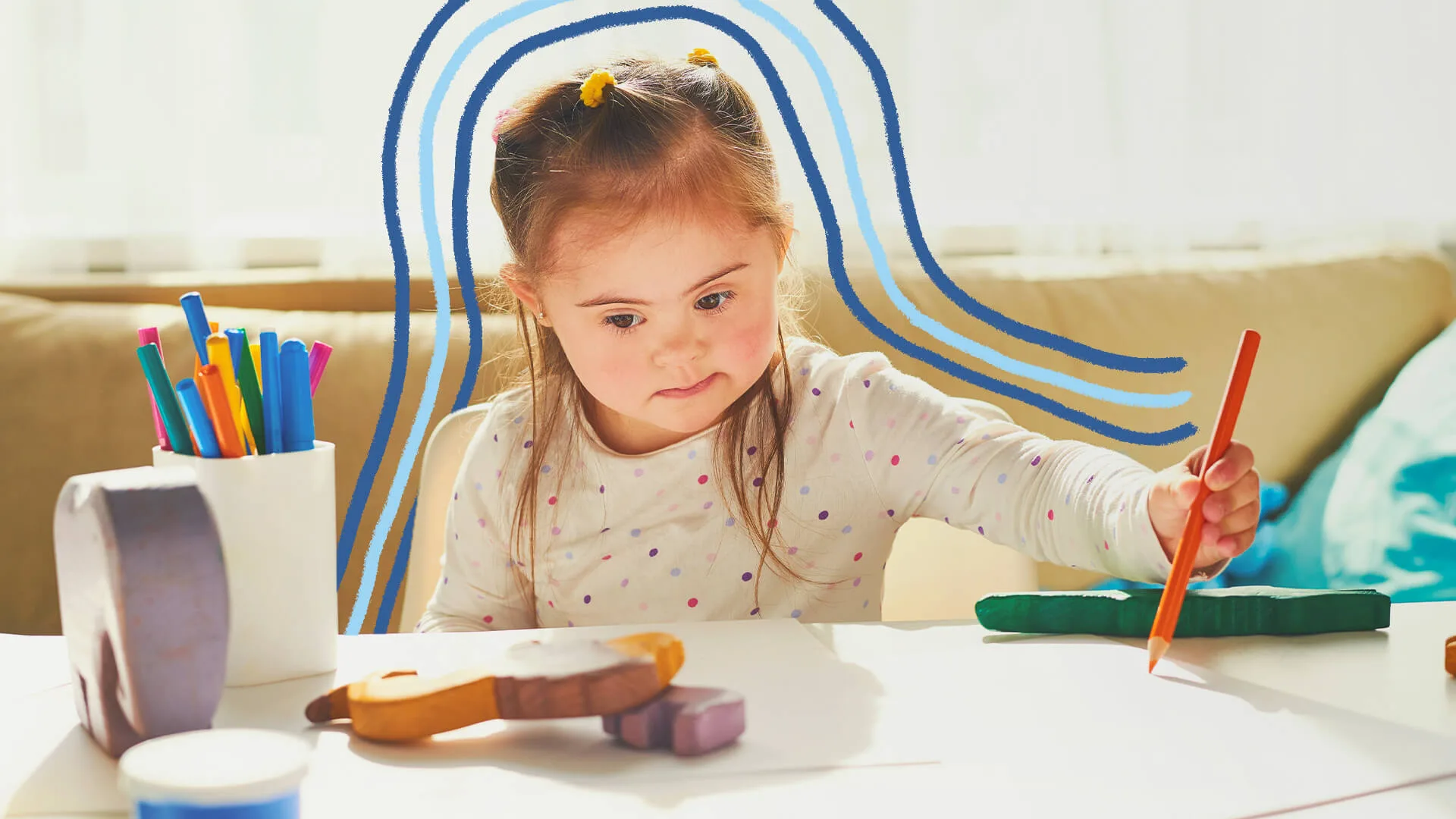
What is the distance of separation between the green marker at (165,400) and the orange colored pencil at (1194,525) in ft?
1.49

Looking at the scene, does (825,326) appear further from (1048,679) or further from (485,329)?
(1048,679)

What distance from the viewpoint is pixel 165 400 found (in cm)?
54

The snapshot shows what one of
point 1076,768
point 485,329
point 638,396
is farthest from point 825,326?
point 1076,768

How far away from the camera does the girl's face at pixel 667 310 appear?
74cm

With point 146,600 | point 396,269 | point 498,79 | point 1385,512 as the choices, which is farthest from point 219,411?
point 1385,512

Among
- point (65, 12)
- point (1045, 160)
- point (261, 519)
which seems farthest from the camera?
point (1045, 160)

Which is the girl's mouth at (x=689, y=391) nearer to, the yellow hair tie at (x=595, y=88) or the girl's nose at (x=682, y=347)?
the girl's nose at (x=682, y=347)

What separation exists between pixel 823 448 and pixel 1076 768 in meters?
0.49

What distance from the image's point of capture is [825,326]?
4.46 ft

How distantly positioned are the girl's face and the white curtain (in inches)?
24.0

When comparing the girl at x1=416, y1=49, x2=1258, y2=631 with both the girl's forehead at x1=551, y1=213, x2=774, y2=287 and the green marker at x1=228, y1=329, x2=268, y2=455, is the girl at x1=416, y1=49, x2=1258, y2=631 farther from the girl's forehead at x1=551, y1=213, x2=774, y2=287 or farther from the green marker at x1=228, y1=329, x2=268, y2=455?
the green marker at x1=228, y1=329, x2=268, y2=455

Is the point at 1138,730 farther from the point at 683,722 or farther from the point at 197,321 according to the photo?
the point at 197,321

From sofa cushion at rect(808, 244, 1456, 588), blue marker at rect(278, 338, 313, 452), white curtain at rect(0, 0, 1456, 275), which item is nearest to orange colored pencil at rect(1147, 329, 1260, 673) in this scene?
blue marker at rect(278, 338, 313, 452)

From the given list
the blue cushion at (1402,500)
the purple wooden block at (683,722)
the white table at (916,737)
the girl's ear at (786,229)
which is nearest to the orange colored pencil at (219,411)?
the white table at (916,737)
